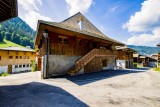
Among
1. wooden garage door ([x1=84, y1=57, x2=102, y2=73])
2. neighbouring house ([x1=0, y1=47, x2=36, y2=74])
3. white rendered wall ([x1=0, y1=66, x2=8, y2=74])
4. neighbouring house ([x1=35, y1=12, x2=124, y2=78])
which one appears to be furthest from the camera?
neighbouring house ([x1=0, y1=47, x2=36, y2=74])

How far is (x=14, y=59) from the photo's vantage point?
1615 inches

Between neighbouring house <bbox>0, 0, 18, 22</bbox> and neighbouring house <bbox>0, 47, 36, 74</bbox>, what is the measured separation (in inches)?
1222

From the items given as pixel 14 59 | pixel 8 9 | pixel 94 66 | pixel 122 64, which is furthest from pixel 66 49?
pixel 14 59

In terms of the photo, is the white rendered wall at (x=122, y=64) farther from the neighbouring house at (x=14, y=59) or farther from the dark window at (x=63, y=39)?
the neighbouring house at (x=14, y=59)

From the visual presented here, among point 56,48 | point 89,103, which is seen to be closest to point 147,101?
point 89,103

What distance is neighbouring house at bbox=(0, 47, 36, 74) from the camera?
38.0 m

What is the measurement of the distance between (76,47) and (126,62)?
2480 cm

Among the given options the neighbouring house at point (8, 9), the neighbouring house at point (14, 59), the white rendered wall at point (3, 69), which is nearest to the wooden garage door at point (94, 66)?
the neighbouring house at point (8, 9)

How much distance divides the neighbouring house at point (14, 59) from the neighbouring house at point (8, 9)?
31.0 meters

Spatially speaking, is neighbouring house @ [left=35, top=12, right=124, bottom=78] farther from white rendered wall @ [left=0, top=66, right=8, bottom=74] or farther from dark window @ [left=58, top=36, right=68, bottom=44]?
white rendered wall @ [left=0, top=66, right=8, bottom=74]

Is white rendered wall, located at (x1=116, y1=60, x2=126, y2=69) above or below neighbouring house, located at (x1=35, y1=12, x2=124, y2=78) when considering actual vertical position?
below

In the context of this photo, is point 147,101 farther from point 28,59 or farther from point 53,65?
point 28,59

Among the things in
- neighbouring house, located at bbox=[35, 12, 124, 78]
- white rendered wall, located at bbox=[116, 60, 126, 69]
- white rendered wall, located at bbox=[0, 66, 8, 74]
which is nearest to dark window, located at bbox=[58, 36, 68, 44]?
neighbouring house, located at bbox=[35, 12, 124, 78]

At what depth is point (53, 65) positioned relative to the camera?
16.9m
